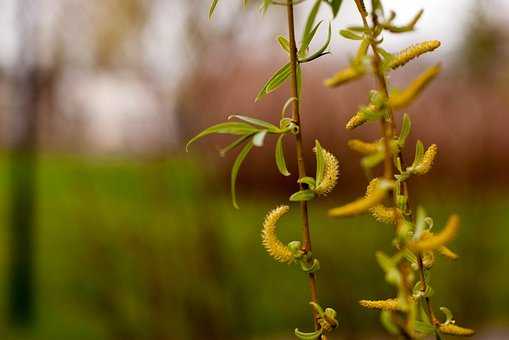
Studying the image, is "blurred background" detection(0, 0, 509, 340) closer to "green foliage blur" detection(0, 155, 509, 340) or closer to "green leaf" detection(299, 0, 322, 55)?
"green foliage blur" detection(0, 155, 509, 340)

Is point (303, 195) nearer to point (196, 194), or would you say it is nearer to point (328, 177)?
point (328, 177)

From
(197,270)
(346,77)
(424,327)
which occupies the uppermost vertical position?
(346,77)

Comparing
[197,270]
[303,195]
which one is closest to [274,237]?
[303,195]

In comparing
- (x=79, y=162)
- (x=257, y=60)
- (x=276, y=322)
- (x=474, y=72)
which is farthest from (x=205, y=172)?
(x=257, y=60)

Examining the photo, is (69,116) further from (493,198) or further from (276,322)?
(493,198)

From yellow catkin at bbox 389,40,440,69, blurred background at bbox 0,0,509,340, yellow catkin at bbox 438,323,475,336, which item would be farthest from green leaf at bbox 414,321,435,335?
blurred background at bbox 0,0,509,340

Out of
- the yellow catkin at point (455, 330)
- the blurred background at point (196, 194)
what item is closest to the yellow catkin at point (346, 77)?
the yellow catkin at point (455, 330)

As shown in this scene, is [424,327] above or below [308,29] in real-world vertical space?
below
